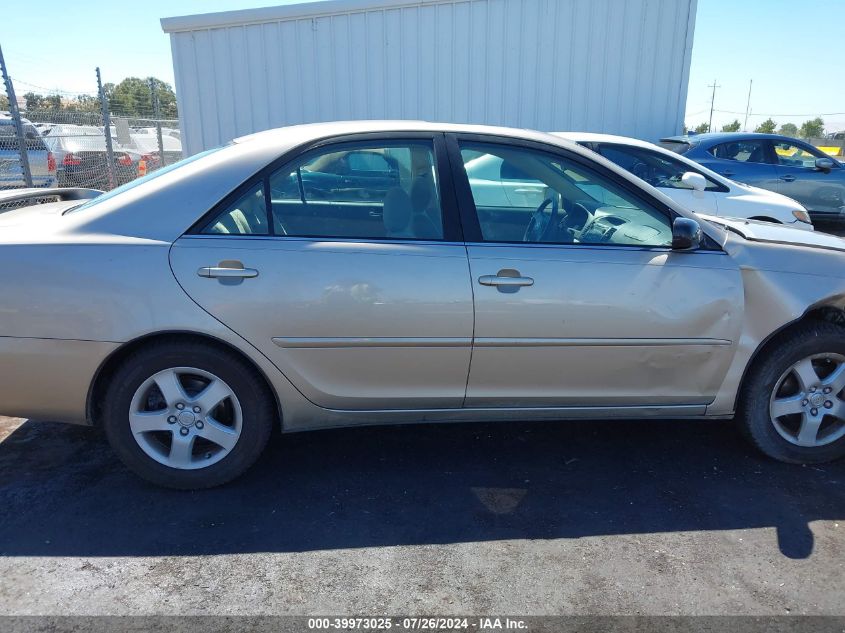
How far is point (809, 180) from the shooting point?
10203 millimetres

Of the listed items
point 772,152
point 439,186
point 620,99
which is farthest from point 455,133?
point 772,152

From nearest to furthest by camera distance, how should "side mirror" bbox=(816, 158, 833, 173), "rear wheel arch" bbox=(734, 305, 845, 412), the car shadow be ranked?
the car shadow → "rear wheel arch" bbox=(734, 305, 845, 412) → "side mirror" bbox=(816, 158, 833, 173)

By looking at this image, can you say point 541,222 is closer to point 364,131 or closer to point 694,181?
point 364,131

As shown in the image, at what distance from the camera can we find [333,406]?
312cm

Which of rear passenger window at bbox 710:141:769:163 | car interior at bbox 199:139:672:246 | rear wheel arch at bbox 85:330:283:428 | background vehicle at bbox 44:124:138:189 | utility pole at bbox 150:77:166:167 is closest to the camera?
rear wheel arch at bbox 85:330:283:428

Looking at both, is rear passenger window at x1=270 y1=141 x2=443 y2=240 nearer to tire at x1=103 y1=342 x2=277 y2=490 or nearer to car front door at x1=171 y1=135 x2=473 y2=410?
car front door at x1=171 y1=135 x2=473 y2=410

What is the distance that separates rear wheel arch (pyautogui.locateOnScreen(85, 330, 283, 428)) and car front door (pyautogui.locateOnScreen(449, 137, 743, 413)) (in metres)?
1.07

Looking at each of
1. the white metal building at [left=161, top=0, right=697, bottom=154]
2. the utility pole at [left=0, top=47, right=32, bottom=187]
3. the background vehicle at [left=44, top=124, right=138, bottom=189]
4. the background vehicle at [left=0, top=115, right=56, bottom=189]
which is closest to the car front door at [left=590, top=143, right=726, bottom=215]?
the white metal building at [left=161, top=0, right=697, bottom=154]

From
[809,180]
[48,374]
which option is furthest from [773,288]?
[809,180]

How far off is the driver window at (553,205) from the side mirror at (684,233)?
75mm

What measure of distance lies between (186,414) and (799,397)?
2966mm

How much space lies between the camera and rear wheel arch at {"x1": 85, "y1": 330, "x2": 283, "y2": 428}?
2.90m

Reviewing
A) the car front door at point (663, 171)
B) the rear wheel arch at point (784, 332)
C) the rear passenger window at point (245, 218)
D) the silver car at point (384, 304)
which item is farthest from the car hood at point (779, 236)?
the car front door at point (663, 171)

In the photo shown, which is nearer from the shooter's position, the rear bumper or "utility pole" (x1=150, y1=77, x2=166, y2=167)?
the rear bumper
